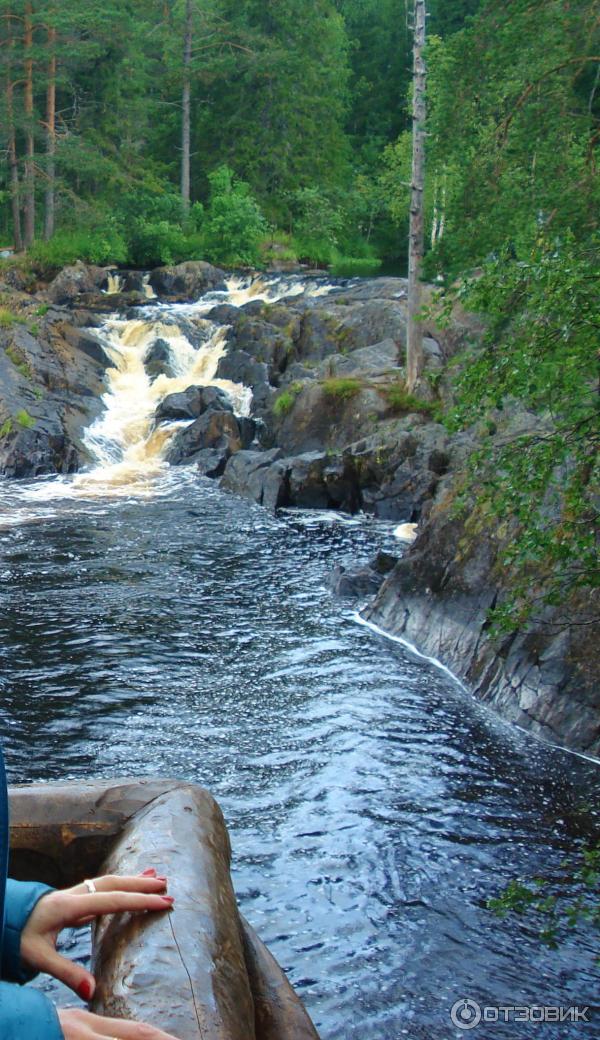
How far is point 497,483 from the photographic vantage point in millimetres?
5941

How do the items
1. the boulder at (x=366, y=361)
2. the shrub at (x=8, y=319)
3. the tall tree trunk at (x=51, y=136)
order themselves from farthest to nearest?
the tall tree trunk at (x=51, y=136) < the shrub at (x=8, y=319) < the boulder at (x=366, y=361)

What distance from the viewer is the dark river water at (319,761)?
527 centimetres

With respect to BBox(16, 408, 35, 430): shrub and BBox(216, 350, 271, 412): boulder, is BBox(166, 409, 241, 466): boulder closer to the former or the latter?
BBox(216, 350, 271, 412): boulder

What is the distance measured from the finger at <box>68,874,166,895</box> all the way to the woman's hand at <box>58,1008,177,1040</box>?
0.54 metres

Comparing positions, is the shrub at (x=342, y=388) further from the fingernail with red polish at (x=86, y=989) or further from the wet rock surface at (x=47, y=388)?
the fingernail with red polish at (x=86, y=989)

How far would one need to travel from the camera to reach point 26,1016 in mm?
2033

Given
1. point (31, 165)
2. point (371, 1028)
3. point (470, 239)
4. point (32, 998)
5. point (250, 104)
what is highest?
point (250, 104)

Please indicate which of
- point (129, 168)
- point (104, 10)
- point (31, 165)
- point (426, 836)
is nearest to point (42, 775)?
point (426, 836)

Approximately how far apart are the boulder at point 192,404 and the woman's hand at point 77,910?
772 inches

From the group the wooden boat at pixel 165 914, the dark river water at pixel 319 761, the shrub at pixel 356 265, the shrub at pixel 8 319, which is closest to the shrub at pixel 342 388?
the dark river water at pixel 319 761

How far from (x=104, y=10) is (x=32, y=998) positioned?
38.6 meters

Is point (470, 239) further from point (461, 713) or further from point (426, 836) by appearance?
point (426, 836)

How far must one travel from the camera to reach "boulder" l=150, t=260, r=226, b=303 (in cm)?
3228

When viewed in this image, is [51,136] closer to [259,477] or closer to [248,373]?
[248,373]
